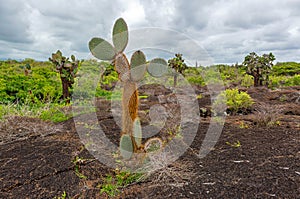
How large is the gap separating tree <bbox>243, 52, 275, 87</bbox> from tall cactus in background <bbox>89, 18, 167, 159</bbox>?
29.5ft

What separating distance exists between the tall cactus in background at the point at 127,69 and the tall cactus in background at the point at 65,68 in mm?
4360

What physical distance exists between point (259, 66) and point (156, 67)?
29.5 ft

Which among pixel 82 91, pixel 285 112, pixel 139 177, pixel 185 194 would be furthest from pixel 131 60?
A: pixel 82 91

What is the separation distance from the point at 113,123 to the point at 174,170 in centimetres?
208

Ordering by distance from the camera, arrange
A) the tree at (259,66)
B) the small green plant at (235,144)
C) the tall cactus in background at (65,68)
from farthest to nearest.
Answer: the tree at (259,66) < the tall cactus in background at (65,68) < the small green plant at (235,144)

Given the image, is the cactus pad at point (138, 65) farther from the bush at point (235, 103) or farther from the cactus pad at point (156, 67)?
the bush at point (235, 103)

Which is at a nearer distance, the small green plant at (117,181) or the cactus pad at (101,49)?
the small green plant at (117,181)

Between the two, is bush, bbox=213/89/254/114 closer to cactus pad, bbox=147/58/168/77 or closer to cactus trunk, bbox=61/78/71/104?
cactus pad, bbox=147/58/168/77

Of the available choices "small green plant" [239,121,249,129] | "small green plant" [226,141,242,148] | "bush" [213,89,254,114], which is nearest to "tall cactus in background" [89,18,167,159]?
"small green plant" [226,141,242,148]

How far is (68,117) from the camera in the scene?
4.69 meters

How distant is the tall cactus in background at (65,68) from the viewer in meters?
6.33

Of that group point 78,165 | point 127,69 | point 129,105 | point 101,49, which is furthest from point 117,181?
point 101,49

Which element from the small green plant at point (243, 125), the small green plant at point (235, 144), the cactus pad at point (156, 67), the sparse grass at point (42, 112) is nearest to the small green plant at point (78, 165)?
the cactus pad at point (156, 67)

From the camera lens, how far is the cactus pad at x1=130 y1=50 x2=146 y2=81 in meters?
2.27
